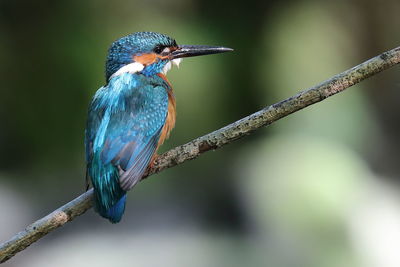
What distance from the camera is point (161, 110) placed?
3254 mm

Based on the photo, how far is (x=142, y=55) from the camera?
→ 3479 mm

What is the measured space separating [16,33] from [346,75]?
398 centimetres

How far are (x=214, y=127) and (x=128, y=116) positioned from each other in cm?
297

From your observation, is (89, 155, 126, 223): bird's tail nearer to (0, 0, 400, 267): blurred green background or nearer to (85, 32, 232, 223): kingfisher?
(85, 32, 232, 223): kingfisher

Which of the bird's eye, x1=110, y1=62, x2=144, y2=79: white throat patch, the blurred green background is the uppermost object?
the bird's eye

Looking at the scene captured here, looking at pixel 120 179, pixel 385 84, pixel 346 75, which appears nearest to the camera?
pixel 346 75

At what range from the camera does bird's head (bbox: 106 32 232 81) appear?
3461 mm

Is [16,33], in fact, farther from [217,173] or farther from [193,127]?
[217,173]

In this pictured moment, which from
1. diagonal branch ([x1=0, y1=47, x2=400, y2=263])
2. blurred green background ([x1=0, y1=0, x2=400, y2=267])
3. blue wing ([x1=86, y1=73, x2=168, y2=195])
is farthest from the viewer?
blurred green background ([x1=0, y1=0, x2=400, y2=267])

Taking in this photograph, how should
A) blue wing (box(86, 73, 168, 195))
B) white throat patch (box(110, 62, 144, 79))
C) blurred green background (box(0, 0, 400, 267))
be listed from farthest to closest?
1. blurred green background (box(0, 0, 400, 267))
2. white throat patch (box(110, 62, 144, 79))
3. blue wing (box(86, 73, 168, 195))

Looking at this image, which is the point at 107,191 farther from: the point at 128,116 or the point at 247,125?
the point at 247,125

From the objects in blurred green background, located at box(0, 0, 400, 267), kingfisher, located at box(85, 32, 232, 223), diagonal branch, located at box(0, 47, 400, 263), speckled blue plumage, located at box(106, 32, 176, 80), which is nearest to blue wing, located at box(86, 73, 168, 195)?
kingfisher, located at box(85, 32, 232, 223)

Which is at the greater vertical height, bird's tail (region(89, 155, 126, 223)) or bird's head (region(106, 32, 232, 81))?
bird's head (region(106, 32, 232, 81))

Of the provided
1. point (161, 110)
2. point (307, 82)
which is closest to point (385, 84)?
point (307, 82)
